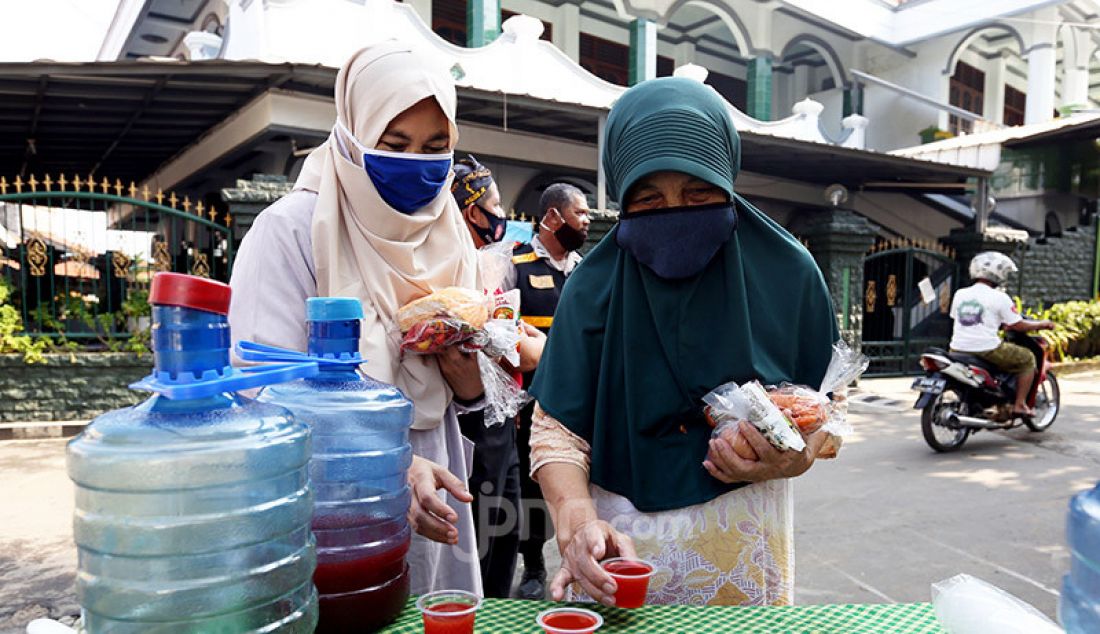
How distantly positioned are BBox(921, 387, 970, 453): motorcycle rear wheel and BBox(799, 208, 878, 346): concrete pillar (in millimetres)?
3325

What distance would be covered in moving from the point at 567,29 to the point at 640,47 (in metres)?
1.37

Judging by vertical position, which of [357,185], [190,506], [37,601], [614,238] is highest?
[357,185]

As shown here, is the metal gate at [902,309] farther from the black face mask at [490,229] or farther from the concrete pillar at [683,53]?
the black face mask at [490,229]

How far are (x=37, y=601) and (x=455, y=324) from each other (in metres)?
3.13

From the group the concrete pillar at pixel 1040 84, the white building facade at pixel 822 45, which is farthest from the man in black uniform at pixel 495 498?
the concrete pillar at pixel 1040 84

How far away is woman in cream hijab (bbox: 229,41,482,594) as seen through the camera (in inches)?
61.0

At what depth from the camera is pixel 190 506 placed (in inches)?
37.1

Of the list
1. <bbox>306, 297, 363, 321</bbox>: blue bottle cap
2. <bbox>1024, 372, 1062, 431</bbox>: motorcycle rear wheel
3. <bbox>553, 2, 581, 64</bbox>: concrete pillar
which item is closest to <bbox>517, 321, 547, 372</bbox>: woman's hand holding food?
<bbox>306, 297, 363, 321</bbox>: blue bottle cap

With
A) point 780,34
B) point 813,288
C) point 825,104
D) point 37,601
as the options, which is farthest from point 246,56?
point 825,104

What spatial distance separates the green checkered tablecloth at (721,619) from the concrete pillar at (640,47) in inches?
446

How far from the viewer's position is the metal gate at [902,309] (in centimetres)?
1094

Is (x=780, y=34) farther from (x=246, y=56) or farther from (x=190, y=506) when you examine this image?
(x=190, y=506)

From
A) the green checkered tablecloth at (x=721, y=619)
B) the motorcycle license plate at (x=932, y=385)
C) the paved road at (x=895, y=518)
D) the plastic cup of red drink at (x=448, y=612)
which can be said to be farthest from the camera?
the motorcycle license plate at (x=932, y=385)

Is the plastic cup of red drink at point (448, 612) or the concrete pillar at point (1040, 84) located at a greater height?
the concrete pillar at point (1040, 84)
